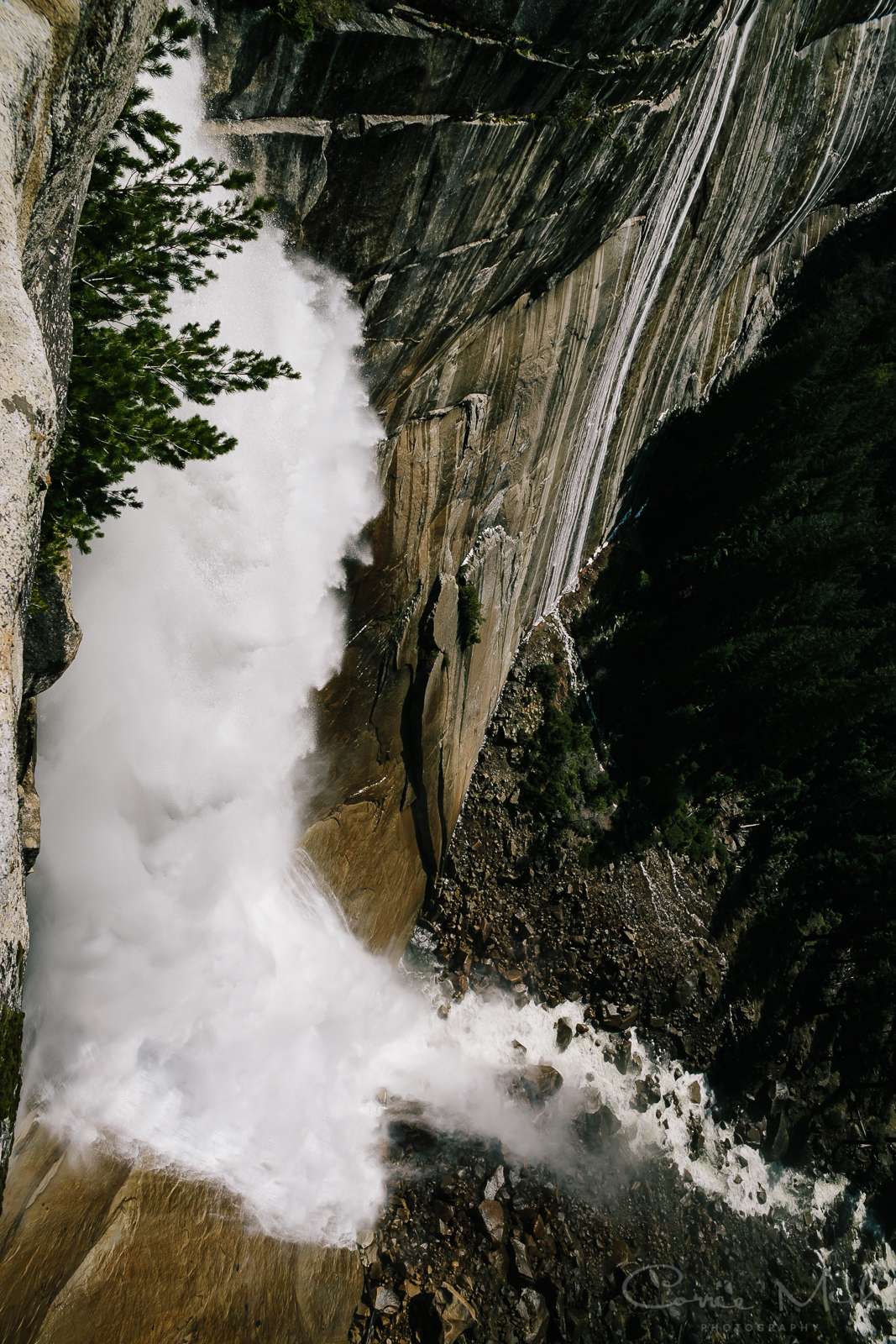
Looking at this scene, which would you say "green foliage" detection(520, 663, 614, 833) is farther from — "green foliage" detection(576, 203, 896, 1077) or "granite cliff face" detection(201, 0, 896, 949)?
"granite cliff face" detection(201, 0, 896, 949)

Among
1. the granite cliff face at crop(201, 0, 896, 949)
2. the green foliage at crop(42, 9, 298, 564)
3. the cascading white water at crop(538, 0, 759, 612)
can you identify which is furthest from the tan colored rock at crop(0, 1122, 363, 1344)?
the cascading white water at crop(538, 0, 759, 612)

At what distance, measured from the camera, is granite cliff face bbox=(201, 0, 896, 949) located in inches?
243

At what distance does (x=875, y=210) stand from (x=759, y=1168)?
29029 millimetres

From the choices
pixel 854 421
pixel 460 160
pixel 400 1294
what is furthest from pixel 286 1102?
pixel 854 421

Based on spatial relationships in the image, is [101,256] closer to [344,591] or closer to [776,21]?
[344,591]

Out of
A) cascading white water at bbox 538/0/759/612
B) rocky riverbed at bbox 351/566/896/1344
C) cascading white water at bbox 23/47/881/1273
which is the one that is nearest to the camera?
cascading white water at bbox 23/47/881/1273

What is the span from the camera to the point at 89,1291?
6773mm

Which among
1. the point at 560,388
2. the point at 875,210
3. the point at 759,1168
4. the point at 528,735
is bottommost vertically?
the point at 759,1168

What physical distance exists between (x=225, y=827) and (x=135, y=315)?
6467 mm

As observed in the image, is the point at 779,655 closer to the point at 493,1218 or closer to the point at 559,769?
the point at 559,769

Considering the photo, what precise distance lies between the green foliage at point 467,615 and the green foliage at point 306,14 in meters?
7.53

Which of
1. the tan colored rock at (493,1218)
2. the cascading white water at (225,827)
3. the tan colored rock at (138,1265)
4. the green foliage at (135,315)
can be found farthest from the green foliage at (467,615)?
the tan colored rock at (493,1218)

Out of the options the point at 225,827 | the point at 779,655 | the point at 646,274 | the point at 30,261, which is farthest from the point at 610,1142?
the point at 646,274

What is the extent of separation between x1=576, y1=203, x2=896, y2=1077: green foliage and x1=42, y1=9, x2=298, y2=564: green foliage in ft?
44.6
